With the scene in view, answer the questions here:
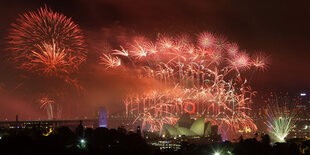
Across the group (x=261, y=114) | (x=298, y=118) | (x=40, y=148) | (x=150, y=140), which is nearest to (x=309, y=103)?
(x=298, y=118)

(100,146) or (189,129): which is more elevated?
(100,146)

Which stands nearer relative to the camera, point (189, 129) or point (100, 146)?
point (100, 146)

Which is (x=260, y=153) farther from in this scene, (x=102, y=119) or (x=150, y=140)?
(x=102, y=119)

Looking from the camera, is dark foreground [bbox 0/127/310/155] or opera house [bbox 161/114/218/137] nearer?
dark foreground [bbox 0/127/310/155]

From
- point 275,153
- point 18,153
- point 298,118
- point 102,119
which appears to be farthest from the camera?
point 298,118

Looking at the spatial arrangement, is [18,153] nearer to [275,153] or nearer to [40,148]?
[40,148]

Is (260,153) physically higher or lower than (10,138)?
lower

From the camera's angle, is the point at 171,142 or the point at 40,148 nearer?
the point at 40,148

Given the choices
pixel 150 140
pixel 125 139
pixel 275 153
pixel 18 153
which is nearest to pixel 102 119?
pixel 150 140

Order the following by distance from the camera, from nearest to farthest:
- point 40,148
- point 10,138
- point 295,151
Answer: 1. point 40,148
2. point 10,138
3. point 295,151

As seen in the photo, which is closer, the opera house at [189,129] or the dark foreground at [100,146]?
the dark foreground at [100,146]
